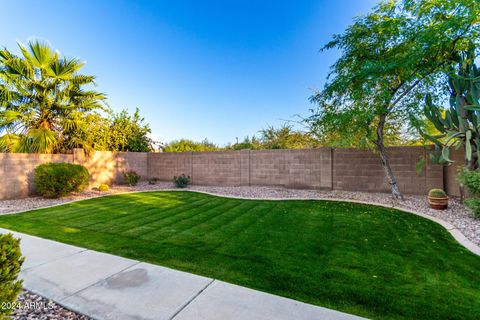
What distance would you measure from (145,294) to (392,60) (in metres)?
7.81

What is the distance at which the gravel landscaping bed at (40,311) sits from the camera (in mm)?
2018

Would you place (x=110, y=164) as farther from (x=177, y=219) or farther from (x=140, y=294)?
(x=140, y=294)

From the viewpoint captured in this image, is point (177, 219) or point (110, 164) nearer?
point (177, 219)

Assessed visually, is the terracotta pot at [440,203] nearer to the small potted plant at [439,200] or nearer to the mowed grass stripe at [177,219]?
the small potted plant at [439,200]

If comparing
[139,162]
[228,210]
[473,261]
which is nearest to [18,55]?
Result: [139,162]

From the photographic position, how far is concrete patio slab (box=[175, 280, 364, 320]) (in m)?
1.98

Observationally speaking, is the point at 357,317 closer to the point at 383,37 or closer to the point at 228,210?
the point at 228,210

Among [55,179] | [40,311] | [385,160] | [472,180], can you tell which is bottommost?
[40,311]

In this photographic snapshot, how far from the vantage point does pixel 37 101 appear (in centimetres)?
821

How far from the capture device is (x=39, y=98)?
26.9ft

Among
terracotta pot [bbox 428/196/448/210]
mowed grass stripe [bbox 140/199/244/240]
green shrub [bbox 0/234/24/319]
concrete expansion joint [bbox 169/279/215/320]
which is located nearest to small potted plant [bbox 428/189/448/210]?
terracotta pot [bbox 428/196/448/210]

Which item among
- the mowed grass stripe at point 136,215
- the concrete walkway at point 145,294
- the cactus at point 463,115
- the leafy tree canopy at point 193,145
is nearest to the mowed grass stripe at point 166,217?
the mowed grass stripe at point 136,215

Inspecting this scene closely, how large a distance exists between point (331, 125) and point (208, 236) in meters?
5.72

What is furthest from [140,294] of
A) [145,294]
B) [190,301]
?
[190,301]
